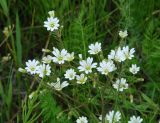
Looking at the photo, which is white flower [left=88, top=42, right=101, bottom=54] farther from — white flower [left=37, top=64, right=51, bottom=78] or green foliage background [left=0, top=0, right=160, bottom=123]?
white flower [left=37, top=64, right=51, bottom=78]

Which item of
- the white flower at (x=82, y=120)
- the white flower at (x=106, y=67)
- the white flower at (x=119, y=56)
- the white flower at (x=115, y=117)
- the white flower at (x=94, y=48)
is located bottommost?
the white flower at (x=115, y=117)

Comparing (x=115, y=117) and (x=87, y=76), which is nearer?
(x=115, y=117)

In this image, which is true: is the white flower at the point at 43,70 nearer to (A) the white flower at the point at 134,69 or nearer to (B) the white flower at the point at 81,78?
(B) the white flower at the point at 81,78

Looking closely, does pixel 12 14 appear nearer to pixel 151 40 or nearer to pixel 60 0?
pixel 60 0

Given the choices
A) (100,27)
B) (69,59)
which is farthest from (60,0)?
(69,59)

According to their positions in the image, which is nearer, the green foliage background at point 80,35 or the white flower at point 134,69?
the white flower at point 134,69

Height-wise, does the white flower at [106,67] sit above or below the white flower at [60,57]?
below

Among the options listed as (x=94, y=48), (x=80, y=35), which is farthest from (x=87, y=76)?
(x=80, y=35)

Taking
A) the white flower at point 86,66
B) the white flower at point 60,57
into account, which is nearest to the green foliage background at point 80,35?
the white flower at point 60,57

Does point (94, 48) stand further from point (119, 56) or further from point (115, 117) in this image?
point (115, 117)

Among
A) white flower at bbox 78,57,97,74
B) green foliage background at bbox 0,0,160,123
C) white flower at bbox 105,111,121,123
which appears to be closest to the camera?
white flower at bbox 105,111,121,123

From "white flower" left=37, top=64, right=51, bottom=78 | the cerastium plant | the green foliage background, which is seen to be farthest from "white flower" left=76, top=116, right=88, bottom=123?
"white flower" left=37, top=64, right=51, bottom=78
